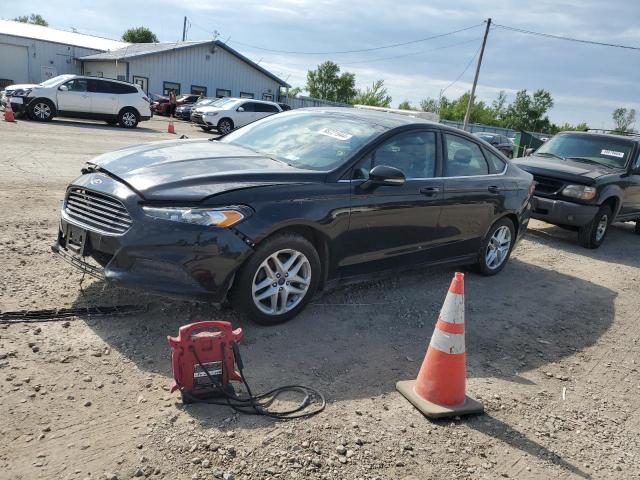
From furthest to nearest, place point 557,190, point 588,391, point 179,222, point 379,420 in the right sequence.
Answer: point 557,190 → point 588,391 → point 179,222 → point 379,420

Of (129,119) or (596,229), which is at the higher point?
(596,229)

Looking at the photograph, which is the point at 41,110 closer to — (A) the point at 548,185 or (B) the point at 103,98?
(B) the point at 103,98

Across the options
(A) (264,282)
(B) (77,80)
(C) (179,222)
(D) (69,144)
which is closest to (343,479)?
(A) (264,282)

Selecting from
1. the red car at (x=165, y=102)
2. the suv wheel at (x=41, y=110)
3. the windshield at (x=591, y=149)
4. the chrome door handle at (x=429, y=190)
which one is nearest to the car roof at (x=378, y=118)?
the chrome door handle at (x=429, y=190)

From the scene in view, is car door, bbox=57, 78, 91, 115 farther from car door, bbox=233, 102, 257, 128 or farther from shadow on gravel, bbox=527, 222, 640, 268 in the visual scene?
shadow on gravel, bbox=527, 222, 640, 268

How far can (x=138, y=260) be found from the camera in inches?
145

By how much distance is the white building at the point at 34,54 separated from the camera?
3806 centimetres

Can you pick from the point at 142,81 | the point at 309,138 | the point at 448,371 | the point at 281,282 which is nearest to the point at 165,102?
the point at 142,81

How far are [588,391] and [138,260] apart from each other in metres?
3.34

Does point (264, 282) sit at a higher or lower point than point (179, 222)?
lower

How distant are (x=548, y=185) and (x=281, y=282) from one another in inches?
249

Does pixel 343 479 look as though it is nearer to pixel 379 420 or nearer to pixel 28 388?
pixel 379 420

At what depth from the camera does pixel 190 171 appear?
403cm

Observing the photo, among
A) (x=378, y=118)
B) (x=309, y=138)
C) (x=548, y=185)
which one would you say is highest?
(x=378, y=118)
